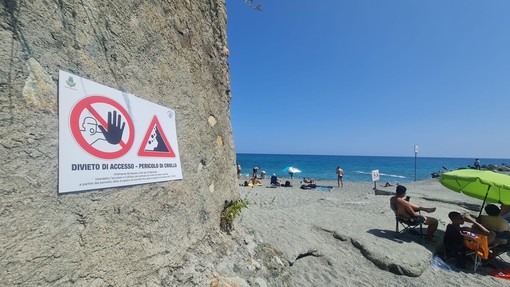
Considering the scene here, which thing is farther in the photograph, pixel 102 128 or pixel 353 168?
pixel 353 168

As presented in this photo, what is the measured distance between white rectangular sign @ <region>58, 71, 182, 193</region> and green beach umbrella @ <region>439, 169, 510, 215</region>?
19.6 feet

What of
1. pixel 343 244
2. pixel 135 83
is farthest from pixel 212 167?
pixel 343 244

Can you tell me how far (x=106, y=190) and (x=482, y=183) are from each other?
6.55 meters

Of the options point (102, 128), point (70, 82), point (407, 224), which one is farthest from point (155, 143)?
point (407, 224)

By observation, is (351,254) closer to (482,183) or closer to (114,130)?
(482,183)

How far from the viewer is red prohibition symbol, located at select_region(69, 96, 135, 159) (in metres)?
1.97

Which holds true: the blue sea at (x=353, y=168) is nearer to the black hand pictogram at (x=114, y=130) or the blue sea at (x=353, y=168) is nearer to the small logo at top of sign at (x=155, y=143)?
the small logo at top of sign at (x=155, y=143)

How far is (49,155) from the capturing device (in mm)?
1768

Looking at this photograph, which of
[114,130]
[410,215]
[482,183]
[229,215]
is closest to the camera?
[114,130]

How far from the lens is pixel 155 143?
8.95 feet

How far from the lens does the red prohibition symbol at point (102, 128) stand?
197 cm

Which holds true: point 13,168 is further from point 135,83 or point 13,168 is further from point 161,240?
point 161,240

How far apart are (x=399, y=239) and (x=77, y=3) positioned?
22.2ft

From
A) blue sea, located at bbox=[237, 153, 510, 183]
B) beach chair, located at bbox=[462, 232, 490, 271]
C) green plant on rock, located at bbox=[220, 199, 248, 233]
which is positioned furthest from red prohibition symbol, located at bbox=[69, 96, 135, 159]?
blue sea, located at bbox=[237, 153, 510, 183]
